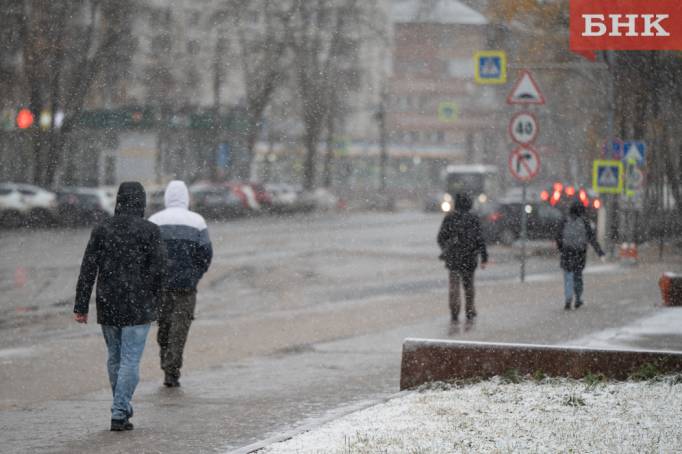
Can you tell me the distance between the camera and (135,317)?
892 cm

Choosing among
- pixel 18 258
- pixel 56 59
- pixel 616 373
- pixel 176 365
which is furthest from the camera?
pixel 56 59

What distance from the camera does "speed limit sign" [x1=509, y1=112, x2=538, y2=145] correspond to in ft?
73.7

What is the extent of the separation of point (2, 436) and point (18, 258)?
21717mm

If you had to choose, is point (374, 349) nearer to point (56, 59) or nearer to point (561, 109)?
point (56, 59)

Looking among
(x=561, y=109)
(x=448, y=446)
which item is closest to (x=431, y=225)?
(x=561, y=109)

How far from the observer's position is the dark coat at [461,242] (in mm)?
16625

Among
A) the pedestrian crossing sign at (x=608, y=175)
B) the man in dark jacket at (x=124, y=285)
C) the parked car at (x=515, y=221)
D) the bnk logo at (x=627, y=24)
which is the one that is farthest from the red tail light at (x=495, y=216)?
the man in dark jacket at (x=124, y=285)

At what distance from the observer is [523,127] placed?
22.5 m

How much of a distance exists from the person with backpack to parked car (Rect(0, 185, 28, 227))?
32.5m

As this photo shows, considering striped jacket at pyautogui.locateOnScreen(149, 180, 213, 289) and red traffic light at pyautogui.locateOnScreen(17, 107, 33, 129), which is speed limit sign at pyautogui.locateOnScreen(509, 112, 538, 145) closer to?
red traffic light at pyautogui.locateOnScreen(17, 107, 33, 129)

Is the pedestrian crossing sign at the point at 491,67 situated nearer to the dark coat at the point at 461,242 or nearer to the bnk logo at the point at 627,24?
the dark coat at the point at 461,242

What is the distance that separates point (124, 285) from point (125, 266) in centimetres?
16

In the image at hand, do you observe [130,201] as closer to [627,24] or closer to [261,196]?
[627,24]

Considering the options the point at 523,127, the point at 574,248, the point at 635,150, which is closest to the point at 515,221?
the point at 635,150
